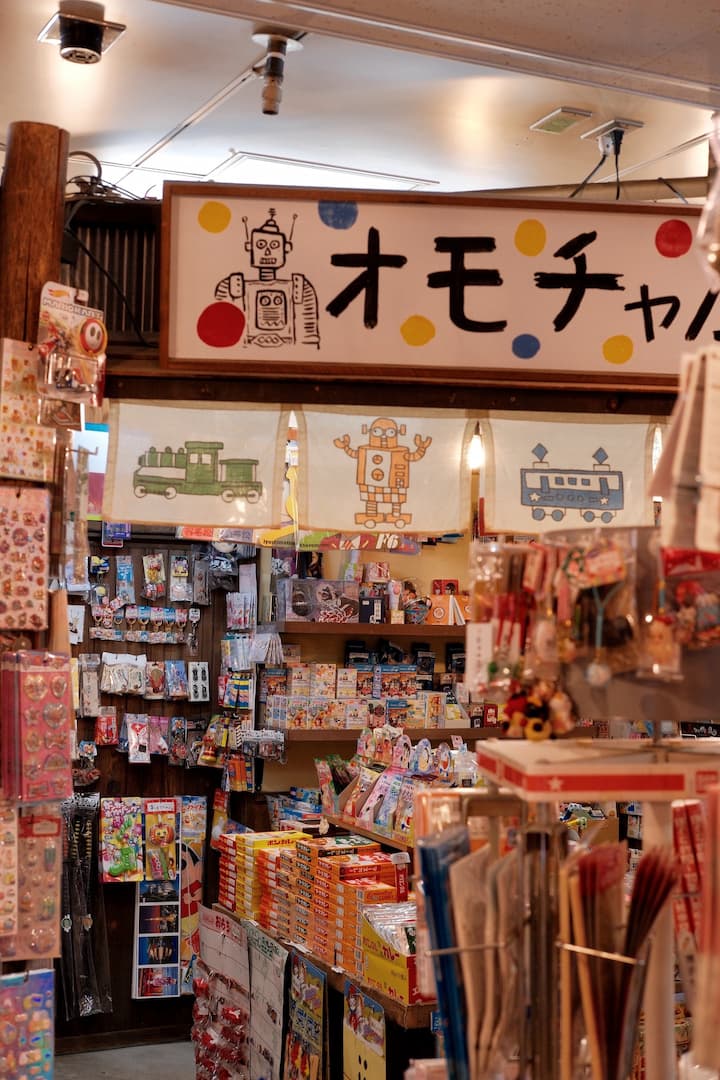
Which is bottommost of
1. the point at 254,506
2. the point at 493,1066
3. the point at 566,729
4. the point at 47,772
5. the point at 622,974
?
the point at 493,1066

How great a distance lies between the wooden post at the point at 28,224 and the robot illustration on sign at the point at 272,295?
1.67 ft

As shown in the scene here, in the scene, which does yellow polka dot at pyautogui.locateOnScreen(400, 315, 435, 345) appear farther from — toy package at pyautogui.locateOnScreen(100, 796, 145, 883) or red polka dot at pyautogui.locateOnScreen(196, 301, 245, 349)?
toy package at pyautogui.locateOnScreen(100, 796, 145, 883)

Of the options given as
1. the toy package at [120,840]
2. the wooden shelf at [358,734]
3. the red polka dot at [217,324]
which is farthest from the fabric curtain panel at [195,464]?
the toy package at [120,840]

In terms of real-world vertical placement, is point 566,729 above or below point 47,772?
above

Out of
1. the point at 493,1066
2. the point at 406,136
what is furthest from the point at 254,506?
the point at 406,136

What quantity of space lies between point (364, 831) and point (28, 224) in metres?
2.94

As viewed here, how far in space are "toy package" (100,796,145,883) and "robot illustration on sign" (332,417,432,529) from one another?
148 inches

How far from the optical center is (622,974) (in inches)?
84.0

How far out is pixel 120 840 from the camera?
22.3ft

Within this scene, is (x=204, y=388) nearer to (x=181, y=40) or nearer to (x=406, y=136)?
(x=181, y=40)

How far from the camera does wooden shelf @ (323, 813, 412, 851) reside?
490 centimetres

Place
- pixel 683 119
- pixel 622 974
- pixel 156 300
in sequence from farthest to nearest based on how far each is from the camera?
pixel 683 119 < pixel 156 300 < pixel 622 974

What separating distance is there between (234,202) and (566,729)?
6.42 ft

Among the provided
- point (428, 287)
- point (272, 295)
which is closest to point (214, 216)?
point (272, 295)
